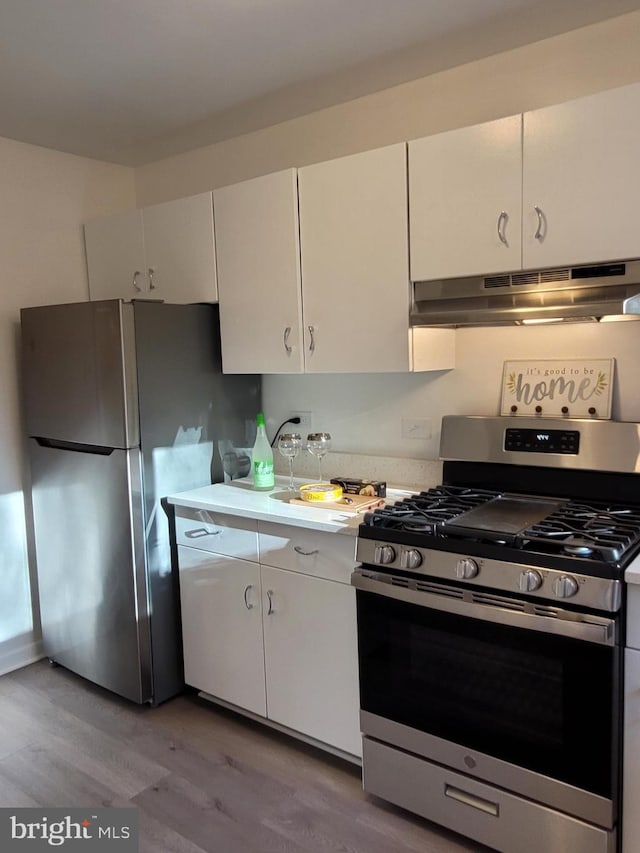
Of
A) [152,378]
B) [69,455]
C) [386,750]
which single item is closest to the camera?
[386,750]

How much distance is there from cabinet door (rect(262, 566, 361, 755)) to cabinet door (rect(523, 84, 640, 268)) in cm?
123

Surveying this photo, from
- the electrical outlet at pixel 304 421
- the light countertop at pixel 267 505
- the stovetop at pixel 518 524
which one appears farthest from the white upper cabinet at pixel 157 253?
the stovetop at pixel 518 524

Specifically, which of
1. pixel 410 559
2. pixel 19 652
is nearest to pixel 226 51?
pixel 410 559

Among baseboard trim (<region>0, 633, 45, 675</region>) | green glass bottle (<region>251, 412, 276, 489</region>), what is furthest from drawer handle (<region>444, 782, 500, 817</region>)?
baseboard trim (<region>0, 633, 45, 675</region>)

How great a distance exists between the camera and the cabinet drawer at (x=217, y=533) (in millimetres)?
2395

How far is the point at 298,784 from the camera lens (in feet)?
7.21

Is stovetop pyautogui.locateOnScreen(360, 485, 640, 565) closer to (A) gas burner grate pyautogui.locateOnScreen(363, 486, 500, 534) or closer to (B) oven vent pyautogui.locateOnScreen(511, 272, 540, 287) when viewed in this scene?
(A) gas burner grate pyautogui.locateOnScreen(363, 486, 500, 534)

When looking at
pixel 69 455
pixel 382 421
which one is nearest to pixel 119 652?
pixel 69 455

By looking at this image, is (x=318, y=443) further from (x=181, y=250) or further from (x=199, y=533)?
(x=181, y=250)

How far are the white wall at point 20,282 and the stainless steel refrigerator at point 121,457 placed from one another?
0.19 metres

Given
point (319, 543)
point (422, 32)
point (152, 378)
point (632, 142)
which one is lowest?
point (319, 543)

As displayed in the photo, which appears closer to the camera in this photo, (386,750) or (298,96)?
(386,750)

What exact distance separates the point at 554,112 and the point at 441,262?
516 mm

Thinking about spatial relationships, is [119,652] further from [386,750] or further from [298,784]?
[386,750]
